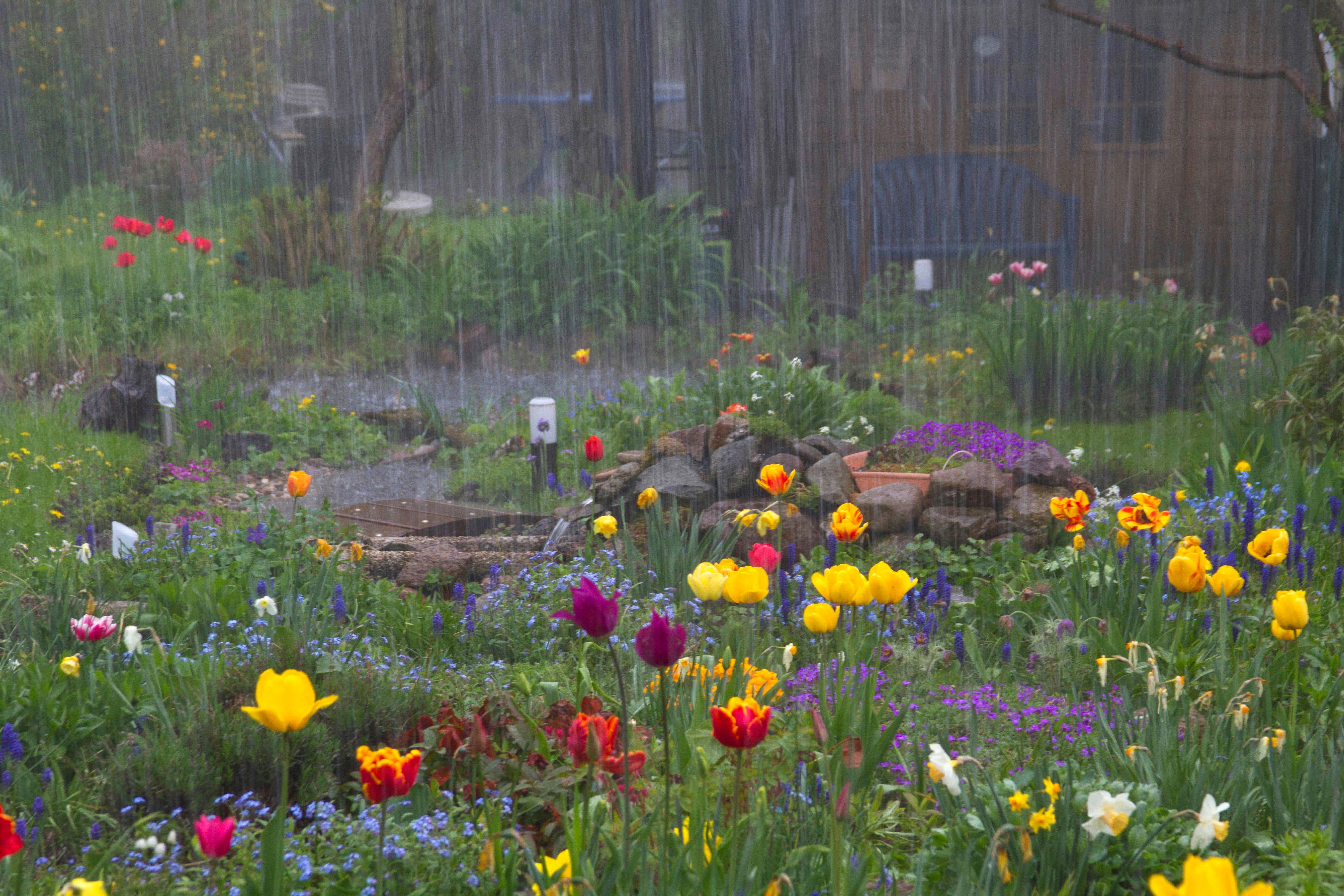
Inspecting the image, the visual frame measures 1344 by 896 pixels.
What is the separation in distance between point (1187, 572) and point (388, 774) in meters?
1.75

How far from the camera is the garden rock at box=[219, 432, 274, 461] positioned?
21.0 feet

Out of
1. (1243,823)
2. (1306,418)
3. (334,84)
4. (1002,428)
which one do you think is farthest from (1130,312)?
(334,84)

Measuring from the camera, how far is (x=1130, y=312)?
6688 millimetres

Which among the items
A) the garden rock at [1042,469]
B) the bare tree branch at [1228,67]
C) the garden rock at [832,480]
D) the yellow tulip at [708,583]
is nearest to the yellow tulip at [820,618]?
the yellow tulip at [708,583]

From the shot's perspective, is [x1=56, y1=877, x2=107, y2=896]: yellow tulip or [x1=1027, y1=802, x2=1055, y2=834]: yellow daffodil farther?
[x1=1027, y1=802, x2=1055, y2=834]: yellow daffodil

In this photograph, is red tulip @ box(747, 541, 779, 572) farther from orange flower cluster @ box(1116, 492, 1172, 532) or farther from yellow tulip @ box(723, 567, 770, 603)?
orange flower cluster @ box(1116, 492, 1172, 532)

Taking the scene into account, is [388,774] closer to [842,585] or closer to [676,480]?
[842,585]

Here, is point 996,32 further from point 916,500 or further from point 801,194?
point 916,500

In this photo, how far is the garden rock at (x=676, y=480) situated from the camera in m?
4.55

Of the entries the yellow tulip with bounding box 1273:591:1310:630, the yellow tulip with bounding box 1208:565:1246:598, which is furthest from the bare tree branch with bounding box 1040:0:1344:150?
the yellow tulip with bounding box 1273:591:1310:630

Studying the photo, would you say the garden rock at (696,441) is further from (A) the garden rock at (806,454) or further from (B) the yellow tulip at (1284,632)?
→ (B) the yellow tulip at (1284,632)

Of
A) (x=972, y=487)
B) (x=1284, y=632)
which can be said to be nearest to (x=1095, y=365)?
(x=972, y=487)

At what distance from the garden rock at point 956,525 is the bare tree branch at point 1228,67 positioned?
4046mm

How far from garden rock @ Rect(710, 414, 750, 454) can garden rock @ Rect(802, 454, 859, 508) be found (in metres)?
0.40
